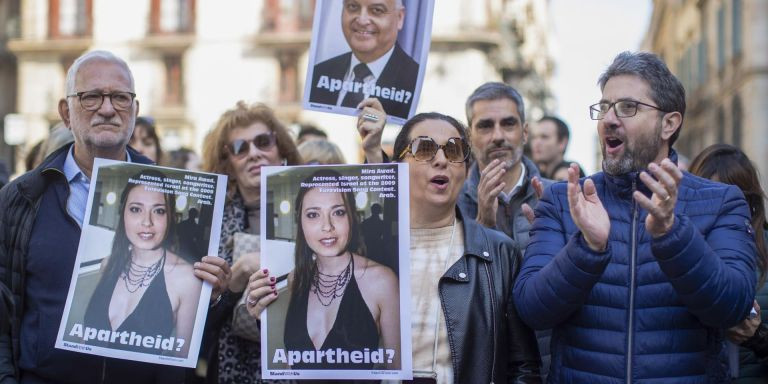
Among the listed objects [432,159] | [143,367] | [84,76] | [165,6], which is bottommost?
[143,367]

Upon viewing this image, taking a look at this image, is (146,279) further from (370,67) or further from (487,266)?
(370,67)

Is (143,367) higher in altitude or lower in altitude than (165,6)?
lower

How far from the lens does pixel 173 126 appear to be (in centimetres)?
3247

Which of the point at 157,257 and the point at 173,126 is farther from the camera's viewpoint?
the point at 173,126

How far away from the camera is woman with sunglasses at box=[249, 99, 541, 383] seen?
3.49 m

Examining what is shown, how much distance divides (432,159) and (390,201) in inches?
12.0

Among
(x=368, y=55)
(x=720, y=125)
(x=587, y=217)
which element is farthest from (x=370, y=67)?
(x=720, y=125)

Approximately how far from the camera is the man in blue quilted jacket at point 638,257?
300 cm

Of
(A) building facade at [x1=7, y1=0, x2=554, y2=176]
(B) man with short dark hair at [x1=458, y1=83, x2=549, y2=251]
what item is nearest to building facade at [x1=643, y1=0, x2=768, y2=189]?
(A) building facade at [x1=7, y1=0, x2=554, y2=176]

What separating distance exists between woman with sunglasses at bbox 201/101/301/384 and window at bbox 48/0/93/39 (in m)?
30.6

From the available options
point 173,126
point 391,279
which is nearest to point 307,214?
point 391,279

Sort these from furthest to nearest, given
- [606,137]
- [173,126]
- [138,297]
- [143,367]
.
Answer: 1. [173,126]
2. [143,367]
3. [138,297]
4. [606,137]

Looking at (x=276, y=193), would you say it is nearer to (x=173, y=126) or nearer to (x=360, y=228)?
(x=360, y=228)

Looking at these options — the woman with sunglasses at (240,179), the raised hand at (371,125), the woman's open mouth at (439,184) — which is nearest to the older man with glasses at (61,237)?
the woman with sunglasses at (240,179)
